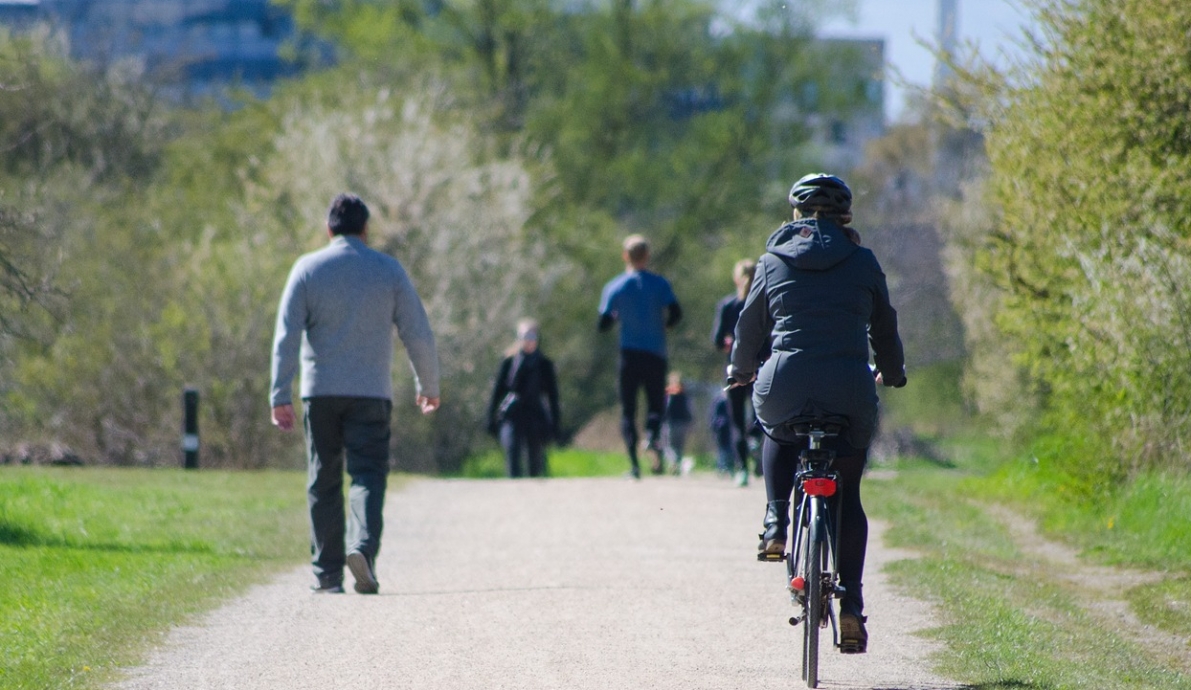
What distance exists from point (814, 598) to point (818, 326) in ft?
3.21

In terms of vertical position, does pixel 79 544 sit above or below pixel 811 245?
below

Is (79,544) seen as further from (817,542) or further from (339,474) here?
(817,542)

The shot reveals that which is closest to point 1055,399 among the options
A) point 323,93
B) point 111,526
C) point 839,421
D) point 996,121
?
point 996,121

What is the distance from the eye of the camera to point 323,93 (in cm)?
3647

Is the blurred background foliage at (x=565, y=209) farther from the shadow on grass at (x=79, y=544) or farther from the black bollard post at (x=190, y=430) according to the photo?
the black bollard post at (x=190, y=430)

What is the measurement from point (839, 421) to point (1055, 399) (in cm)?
870

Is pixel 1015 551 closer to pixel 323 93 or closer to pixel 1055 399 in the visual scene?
pixel 1055 399

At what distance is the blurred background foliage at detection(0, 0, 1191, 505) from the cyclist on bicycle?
19.3 feet

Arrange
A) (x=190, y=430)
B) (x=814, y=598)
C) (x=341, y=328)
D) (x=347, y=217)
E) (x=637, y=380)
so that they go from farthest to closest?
(x=190, y=430) < (x=637, y=380) < (x=347, y=217) < (x=341, y=328) < (x=814, y=598)

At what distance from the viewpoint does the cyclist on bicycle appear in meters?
6.39

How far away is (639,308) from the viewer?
591 inches

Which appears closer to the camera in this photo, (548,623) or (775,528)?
(775,528)

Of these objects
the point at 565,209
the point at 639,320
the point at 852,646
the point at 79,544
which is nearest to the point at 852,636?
the point at 852,646

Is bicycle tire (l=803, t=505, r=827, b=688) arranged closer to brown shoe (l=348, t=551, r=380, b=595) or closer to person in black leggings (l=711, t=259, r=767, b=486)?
brown shoe (l=348, t=551, r=380, b=595)
